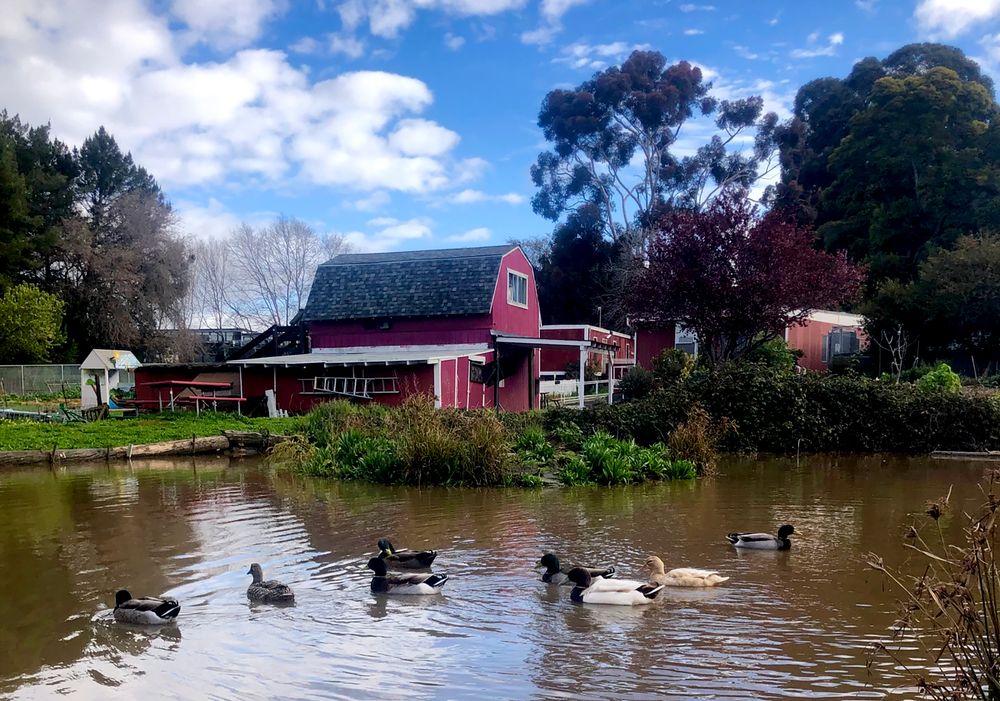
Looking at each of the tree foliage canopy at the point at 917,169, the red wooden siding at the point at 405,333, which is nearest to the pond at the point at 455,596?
the red wooden siding at the point at 405,333

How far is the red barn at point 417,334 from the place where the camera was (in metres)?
27.5

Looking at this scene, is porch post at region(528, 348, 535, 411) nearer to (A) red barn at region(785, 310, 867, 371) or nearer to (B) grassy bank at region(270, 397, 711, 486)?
(A) red barn at region(785, 310, 867, 371)

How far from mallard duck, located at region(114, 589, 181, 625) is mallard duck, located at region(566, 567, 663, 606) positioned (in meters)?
3.77

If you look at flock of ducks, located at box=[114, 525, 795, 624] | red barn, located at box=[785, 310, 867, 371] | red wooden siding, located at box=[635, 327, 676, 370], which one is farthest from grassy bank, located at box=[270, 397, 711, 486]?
red wooden siding, located at box=[635, 327, 676, 370]

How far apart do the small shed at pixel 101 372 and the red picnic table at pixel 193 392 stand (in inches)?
68.6

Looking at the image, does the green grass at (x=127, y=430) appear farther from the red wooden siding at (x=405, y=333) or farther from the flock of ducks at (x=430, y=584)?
the flock of ducks at (x=430, y=584)

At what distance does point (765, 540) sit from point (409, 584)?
4.36 m

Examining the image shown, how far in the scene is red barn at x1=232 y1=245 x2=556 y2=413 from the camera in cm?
2748

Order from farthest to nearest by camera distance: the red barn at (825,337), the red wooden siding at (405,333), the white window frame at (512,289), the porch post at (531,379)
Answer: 1. the red barn at (825,337)
2. the porch post at (531,379)
3. the white window frame at (512,289)
4. the red wooden siding at (405,333)

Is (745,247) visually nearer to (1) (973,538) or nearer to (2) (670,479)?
(2) (670,479)

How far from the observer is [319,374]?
92.4ft

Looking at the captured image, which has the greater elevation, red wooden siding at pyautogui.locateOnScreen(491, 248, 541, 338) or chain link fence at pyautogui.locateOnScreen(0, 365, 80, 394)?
red wooden siding at pyautogui.locateOnScreen(491, 248, 541, 338)

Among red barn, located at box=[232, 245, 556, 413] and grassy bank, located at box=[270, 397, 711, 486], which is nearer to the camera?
grassy bank, located at box=[270, 397, 711, 486]

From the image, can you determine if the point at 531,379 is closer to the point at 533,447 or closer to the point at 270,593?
the point at 533,447
